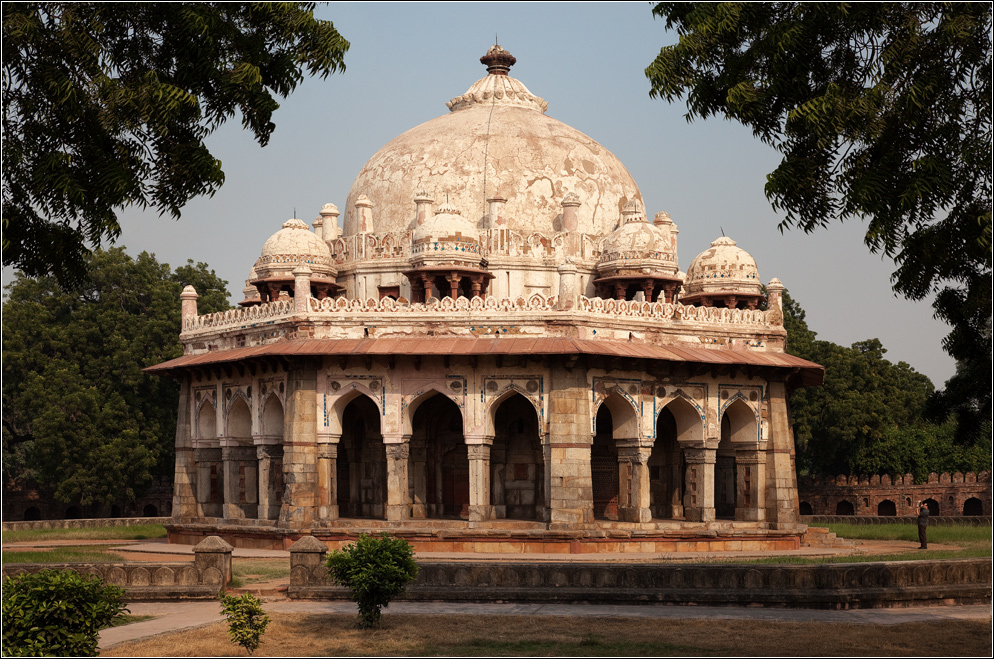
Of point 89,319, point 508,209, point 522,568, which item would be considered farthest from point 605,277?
point 89,319

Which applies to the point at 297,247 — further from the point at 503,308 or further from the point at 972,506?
the point at 972,506

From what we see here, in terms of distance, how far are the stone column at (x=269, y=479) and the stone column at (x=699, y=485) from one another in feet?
30.1

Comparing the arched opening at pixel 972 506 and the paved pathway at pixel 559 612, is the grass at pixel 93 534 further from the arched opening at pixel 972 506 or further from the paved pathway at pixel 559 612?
the arched opening at pixel 972 506

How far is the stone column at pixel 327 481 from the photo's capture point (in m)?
28.6

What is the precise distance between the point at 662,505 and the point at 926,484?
21083 millimetres

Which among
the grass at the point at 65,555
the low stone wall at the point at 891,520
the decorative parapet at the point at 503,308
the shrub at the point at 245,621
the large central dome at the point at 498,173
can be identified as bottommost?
the shrub at the point at 245,621

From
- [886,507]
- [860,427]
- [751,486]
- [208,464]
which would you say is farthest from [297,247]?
[886,507]

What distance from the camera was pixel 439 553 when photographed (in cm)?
2725

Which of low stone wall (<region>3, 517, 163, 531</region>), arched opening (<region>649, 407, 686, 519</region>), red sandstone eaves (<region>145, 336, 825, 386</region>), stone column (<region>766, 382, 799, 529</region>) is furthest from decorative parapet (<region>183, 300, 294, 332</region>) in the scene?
stone column (<region>766, 382, 799, 529</region>)

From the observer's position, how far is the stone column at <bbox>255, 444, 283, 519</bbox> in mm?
29688

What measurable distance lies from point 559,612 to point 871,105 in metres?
7.55

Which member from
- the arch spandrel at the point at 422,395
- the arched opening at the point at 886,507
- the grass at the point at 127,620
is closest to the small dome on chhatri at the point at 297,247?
the arch spandrel at the point at 422,395

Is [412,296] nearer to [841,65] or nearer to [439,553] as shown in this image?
[439,553]

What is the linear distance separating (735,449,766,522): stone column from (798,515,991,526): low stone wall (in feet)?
15.7
